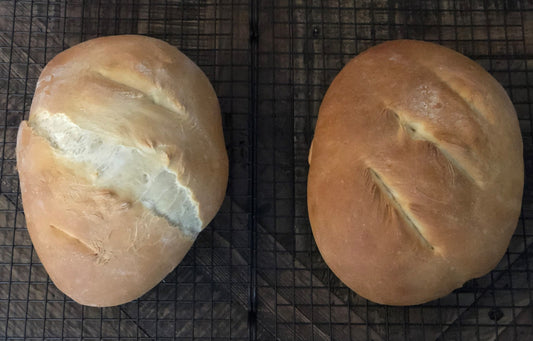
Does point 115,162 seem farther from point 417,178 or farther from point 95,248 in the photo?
point 417,178

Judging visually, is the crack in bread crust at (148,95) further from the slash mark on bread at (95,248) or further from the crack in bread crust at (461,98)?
the crack in bread crust at (461,98)

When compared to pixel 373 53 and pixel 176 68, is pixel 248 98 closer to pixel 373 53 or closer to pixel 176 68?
pixel 176 68

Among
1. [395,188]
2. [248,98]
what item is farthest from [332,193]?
[248,98]

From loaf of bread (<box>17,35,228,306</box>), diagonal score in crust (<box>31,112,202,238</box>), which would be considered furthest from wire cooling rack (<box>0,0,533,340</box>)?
diagonal score in crust (<box>31,112,202,238</box>)

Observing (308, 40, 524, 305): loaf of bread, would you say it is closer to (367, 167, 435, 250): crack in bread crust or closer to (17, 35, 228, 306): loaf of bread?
(367, 167, 435, 250): crack in bread crust

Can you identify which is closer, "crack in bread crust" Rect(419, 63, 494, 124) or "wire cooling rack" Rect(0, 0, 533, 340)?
"crack in bread crust" Rect(419, 63, 494, 124)

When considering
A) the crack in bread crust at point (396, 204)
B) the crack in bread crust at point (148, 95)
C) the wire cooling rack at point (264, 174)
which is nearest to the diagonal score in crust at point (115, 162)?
the crack in bread crust at point (148, 95)

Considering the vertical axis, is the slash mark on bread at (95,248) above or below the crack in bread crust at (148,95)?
below
